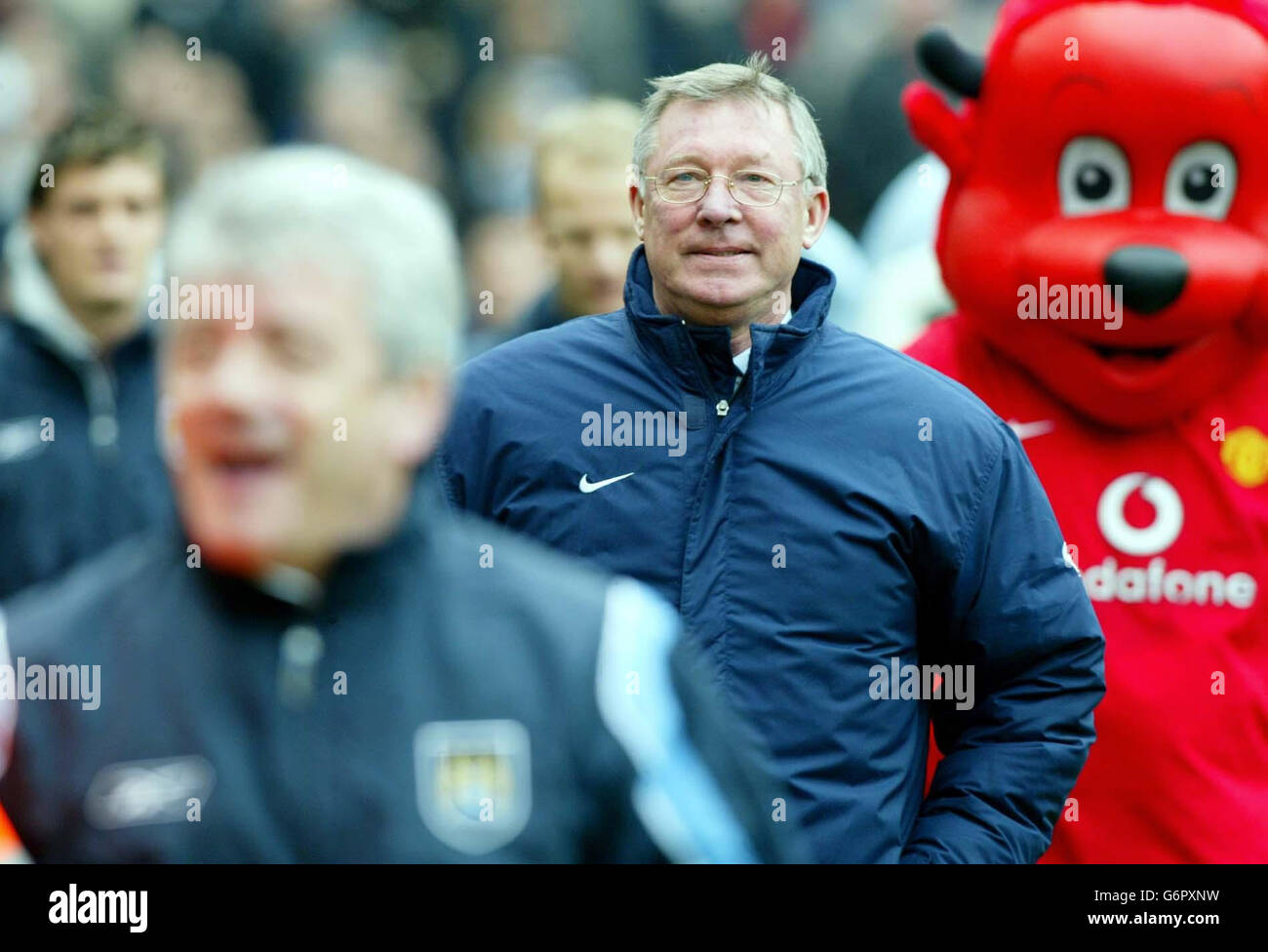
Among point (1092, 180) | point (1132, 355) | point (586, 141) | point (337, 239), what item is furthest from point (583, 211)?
point (337, 239)

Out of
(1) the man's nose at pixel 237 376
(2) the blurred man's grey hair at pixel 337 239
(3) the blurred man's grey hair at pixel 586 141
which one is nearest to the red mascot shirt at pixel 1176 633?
(3) the blurred man's grey hair at pixel 586 141

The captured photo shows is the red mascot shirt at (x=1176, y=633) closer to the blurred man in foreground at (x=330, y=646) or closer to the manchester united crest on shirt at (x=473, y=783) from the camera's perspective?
the blurred man in foreground at (x=330, y=646)

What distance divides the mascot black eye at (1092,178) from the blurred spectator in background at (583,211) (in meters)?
1.02

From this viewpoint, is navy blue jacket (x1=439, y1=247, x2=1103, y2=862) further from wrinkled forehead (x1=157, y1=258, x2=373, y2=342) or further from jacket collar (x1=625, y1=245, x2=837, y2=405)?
wrinkled forehead (x1=157, y1=258, x2=373, y2=342)

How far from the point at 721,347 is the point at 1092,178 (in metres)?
1.03

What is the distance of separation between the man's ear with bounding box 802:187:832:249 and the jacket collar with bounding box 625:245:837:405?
12cm

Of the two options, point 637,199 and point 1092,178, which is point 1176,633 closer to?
point 1092,178

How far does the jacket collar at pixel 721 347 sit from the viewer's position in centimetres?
278

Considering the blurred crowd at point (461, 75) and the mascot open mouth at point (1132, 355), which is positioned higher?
the blurred crowd at point (461, 75)

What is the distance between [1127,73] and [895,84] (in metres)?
2.50

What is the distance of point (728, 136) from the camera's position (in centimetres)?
286

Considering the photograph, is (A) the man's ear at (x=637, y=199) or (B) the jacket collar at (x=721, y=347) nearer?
(B) the jacket collar at (x=721, y=347)

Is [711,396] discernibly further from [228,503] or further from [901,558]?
[228,503]

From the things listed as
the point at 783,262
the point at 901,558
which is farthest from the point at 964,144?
the point at 901,558
